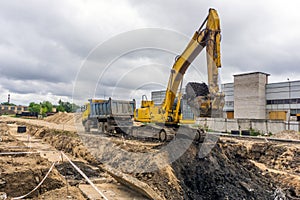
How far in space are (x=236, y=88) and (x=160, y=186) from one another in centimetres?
3607

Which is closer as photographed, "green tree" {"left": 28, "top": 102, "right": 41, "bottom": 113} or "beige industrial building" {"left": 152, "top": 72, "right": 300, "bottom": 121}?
"beige industrial building" {"left": 152, "top": 72, "right": 300, "bottom": 121}

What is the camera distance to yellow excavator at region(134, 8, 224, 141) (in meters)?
10.2

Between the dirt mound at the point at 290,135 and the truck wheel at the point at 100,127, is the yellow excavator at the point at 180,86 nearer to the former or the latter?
the truck wheel at the point at 100,127

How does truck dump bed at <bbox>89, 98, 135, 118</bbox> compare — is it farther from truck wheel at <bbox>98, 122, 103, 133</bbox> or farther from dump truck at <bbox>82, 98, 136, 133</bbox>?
truck wheel at <bbox>98, 122, 103, 133</bbox>

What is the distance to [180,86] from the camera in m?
13.0

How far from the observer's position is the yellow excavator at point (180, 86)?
33.6 feet

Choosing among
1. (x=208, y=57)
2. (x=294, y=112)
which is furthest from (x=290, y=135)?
(x=294, y=112)

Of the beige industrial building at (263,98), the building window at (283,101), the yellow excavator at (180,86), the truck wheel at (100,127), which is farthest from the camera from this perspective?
the beige industrial building at (263,98)

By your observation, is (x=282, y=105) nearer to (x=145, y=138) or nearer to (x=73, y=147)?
(x=145, y=138)

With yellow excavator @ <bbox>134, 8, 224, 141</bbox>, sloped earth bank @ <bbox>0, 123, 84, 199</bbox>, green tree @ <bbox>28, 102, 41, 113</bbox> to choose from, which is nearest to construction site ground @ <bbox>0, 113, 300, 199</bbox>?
sloped earth bank @ <bbox>0, 123, 84, 199</bbox>

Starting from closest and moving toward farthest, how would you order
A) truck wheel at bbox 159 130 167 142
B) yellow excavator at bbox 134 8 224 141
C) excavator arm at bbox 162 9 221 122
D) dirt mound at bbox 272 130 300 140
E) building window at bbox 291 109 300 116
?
yellow excavator at bbox 134 8 224 141, excavator arm at bbox 162 9 221 122, truck wheel at bbox 159 130 167 142, dirt mound at bbox 272 130 300 140, building window at bbox 291 109 300 116

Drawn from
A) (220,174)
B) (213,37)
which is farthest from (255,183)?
(213,37)

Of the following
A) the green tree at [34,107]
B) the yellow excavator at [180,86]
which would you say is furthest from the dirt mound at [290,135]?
the green tree at [34,107]

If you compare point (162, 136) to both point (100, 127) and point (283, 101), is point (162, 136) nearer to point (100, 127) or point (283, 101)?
point (100, 127)
